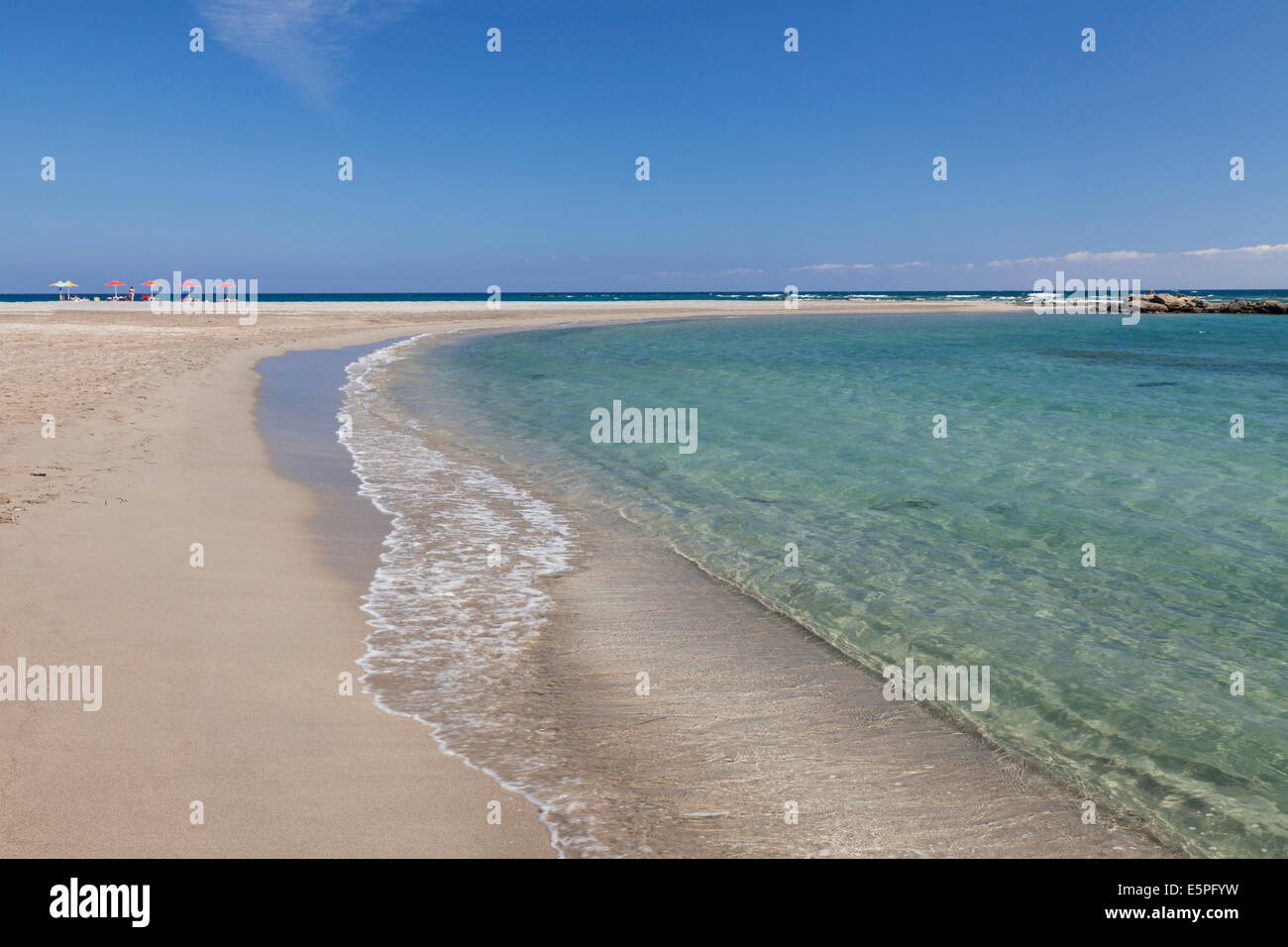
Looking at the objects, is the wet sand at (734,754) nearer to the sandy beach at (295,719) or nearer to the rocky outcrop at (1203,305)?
the sandy beach at (295,719)

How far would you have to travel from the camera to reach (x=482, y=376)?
2711 centimetres

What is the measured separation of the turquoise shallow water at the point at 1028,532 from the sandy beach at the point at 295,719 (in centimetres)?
67

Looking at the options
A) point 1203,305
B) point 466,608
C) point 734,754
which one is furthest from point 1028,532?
point 1203,305

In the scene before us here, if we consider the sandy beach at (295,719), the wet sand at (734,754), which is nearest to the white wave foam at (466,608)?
the wet sand at (734,754)

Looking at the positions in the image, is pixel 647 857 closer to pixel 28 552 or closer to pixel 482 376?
pixel 28 552

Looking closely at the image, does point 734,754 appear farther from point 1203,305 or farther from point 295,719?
point 1203,305

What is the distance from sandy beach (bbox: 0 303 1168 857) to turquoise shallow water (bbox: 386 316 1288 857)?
0.67 m

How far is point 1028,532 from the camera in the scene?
941cm

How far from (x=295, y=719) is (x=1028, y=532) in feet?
26.1

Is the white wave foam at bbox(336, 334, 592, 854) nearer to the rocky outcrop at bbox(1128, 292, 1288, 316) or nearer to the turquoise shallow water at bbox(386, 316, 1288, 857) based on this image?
the turquoise shallow water at bbox(386, 316, 1288, 857)

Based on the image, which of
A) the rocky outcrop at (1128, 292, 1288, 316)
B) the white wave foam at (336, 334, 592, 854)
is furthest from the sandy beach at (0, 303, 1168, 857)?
the rocky outcrop at (1128, 292, 1288, 316)

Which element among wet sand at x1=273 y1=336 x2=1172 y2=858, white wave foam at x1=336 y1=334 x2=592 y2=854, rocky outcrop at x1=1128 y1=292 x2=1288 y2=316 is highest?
rocky outcrop at x1=1128 y1=292 x2=1288 y2=316

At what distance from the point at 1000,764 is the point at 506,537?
5644 mm

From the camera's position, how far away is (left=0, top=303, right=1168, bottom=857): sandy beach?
3.72 meters
